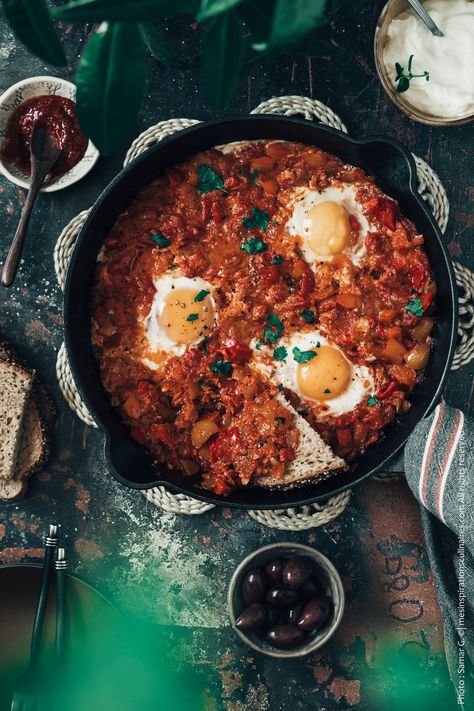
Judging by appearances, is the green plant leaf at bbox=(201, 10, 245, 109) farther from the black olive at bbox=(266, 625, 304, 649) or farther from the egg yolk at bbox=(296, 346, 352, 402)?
the black olive at bbox=(266, 625, 304, 649)

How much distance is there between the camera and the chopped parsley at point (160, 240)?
4.79 meters

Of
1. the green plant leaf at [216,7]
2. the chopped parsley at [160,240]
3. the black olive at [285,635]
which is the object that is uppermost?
the green plant leaf at [216,7]

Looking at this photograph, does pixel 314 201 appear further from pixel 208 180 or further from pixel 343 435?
pixel 343 435

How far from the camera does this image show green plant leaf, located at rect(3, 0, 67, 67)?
2.82m

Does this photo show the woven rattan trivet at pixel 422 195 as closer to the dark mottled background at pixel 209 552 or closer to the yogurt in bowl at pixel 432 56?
the dark mottled background at pixel 209 552

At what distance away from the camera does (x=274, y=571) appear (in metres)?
4.92

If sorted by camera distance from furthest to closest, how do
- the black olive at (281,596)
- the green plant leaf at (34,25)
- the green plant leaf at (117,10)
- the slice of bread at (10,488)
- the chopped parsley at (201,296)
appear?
the slice of bread at (10,488) → the black olive at (281,596) → the chopped parsley at (201,296) → the green plant leaf at (34,25) → the green plant leaf at (117,10)

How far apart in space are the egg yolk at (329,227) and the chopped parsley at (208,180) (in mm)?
654

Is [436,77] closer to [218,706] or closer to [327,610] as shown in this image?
[327,610]

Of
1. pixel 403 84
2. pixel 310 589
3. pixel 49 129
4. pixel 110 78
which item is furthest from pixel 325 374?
pixel 110 78

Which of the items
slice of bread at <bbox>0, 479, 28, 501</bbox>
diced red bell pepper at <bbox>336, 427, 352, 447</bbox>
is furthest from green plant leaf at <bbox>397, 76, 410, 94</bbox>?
slice of bread at <bbox>0, 479, 28, 501</bbox>

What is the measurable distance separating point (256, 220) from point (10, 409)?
83.0 inches

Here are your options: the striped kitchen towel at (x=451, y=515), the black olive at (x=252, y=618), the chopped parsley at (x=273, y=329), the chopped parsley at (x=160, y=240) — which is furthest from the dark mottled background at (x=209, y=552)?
the chopped parsley at (x=273, y=329)

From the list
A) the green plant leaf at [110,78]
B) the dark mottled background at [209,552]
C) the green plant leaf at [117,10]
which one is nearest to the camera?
the green plant leaf at [117,10]
